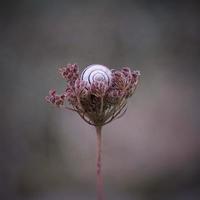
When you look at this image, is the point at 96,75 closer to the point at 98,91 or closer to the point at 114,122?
the point at 98,91

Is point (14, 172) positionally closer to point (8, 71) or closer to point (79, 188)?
point (79, 188)

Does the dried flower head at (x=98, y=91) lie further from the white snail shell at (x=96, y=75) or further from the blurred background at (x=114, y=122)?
the blurred background at (x=114, y=122)

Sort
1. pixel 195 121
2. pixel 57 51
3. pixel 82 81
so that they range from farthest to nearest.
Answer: pixel 195 121, pixel 57 51, pixel 82 81

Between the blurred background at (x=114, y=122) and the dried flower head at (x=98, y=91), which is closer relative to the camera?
the dried flower head at (x=98, y=91)

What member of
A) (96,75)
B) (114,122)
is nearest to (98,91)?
(96,75)

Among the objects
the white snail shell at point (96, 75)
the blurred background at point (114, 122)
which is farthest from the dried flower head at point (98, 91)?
the blurred background at point (114, 122)

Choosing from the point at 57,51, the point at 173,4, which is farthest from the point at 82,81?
the point at 173,4
